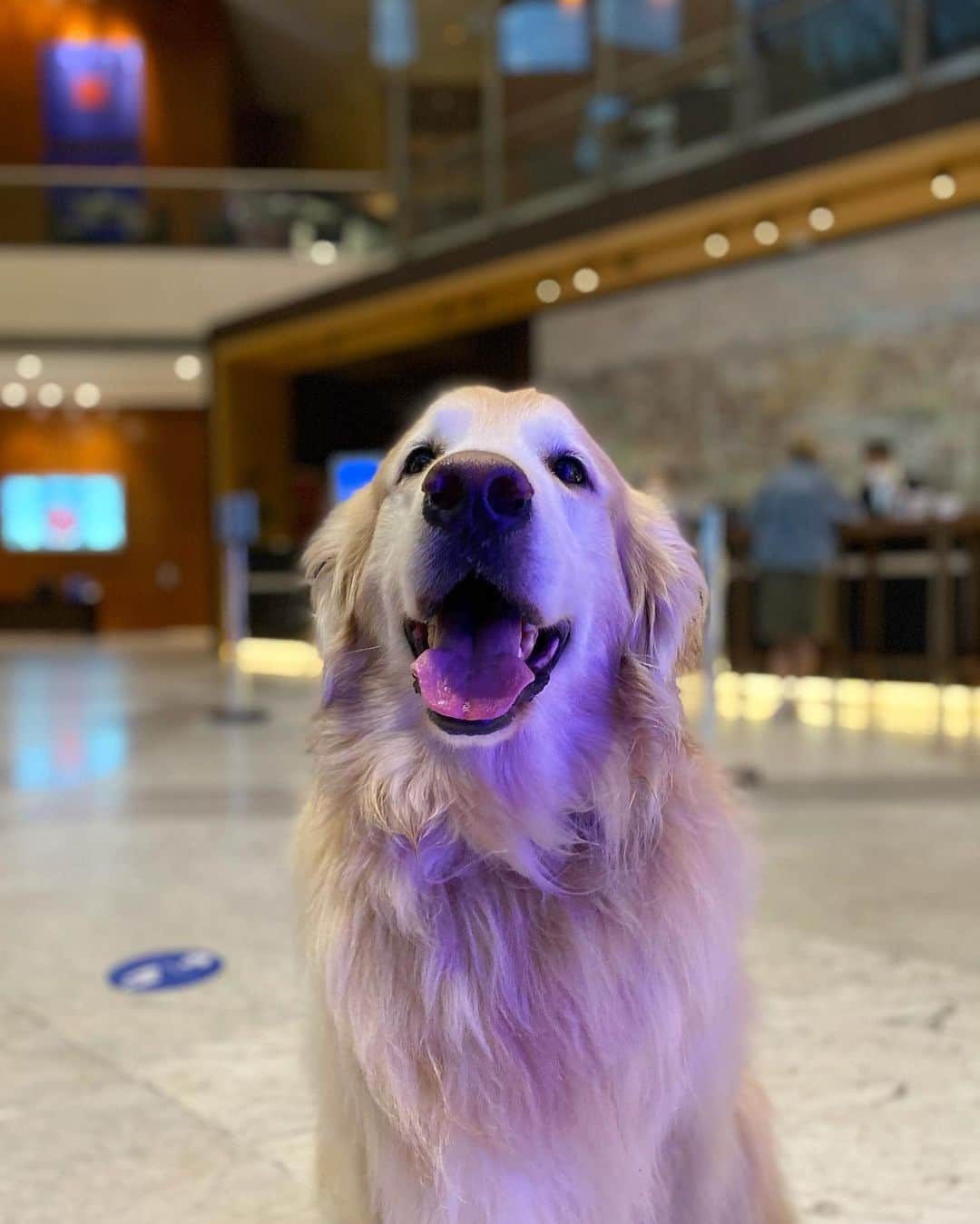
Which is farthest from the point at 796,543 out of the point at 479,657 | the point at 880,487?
the point at 479,657

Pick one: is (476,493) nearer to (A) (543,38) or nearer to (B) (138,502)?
(A) (543,38)

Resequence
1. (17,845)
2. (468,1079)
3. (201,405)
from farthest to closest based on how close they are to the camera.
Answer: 1. (201,405)
2. (17,845)
3. (468,1079)

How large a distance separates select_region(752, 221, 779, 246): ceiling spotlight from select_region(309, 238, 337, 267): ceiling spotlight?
251 inches

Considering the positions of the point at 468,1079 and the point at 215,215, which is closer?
the point at 468,1079

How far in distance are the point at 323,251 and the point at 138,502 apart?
639 cm

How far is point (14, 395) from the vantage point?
17.8m

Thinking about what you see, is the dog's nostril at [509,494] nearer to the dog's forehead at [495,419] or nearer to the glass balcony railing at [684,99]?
the dog's forehead at [495,419]

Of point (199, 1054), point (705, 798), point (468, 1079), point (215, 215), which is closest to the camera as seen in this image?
point (468, 1079)

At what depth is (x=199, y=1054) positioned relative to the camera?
7.70ft

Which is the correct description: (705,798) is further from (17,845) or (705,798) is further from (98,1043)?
(17,845)

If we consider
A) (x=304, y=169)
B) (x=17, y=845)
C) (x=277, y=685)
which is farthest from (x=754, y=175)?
(x=304, y=169)

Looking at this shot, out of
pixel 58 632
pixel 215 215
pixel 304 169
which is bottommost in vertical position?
pixel 58 632

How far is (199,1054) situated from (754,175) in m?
7.17

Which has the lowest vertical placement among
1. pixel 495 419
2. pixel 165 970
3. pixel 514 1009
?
pixel 165 970
